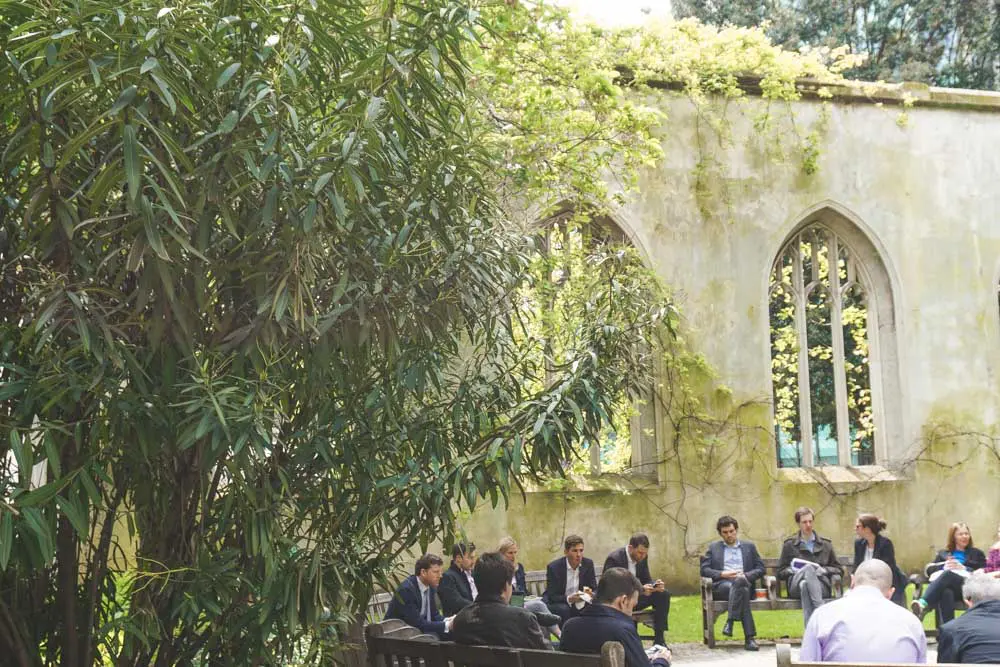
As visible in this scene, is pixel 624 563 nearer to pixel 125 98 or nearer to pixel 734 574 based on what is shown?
pixel 734 574

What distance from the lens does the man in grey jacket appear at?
9695 millimetres

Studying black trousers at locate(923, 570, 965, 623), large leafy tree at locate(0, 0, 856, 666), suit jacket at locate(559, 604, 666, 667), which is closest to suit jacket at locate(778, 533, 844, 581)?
black trousers at locate(923, 570, 965, 623)

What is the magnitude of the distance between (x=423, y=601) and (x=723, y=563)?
3.44m

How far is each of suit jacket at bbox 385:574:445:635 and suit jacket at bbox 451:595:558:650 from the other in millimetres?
1785

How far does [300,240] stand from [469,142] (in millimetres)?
929

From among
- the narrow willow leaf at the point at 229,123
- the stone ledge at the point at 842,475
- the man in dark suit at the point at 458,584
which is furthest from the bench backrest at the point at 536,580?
the narrow willow leaf at the point at 229,123

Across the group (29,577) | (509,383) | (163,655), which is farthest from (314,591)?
(509,383)

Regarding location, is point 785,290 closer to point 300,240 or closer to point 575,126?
point 575,126

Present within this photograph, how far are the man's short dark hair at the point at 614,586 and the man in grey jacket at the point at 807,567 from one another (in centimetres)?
497

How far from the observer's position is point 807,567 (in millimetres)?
9695

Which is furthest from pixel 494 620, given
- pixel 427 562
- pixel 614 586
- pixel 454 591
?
pixel 454 591

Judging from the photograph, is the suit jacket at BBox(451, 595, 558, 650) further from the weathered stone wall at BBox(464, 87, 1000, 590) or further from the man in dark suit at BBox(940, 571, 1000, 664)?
the weathered stone wall at BBox(464, 87, 1000, 590)

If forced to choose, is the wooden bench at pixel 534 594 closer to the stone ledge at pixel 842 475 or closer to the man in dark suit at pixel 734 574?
the man in dark suit at pixel 734 574

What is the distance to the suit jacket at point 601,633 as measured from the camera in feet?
16.4
